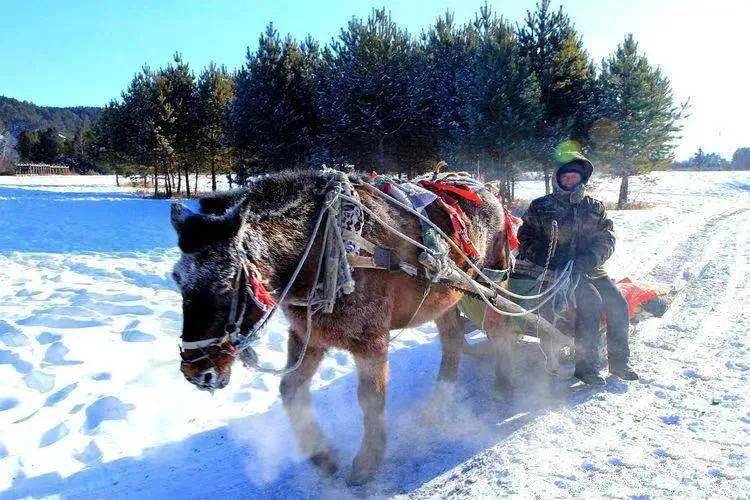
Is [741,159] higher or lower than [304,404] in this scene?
higher

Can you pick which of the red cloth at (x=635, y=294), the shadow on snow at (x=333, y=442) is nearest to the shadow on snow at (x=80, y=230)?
the shadow on snow at (x=333, y=442)

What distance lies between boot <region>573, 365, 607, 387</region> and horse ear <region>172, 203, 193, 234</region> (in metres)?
3.59

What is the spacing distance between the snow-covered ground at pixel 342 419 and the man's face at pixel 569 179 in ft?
6.01

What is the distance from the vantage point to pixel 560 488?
2.81 metres

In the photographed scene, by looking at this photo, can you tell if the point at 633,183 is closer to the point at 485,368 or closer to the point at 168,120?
the point at 168,120

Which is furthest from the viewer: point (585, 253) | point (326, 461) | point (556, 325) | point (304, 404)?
point (556, 325)

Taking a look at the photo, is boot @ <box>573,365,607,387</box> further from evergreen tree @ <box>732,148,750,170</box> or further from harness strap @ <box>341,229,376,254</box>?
evergreen tree @ <box>732,148,750,170</box>

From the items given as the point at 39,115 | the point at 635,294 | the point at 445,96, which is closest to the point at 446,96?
the point at 445,96

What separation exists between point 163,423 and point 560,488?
2.82 meters

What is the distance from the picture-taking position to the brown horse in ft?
7.18

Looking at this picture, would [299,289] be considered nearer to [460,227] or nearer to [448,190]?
[460,227]

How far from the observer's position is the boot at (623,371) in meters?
4.23

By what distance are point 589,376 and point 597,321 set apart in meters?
0.49

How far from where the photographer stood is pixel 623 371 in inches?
168
